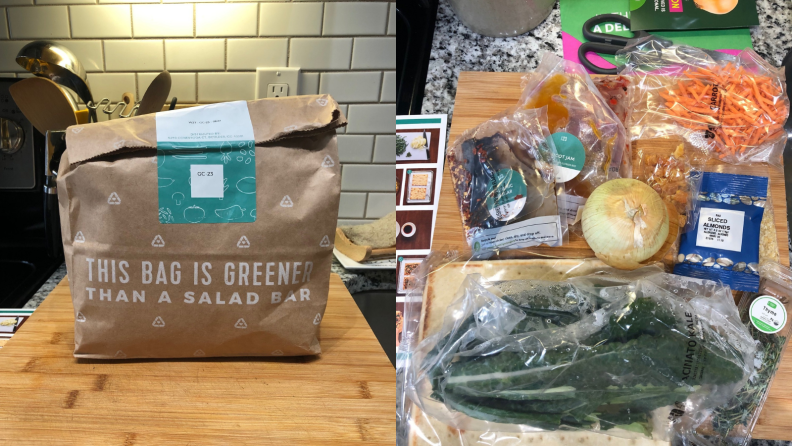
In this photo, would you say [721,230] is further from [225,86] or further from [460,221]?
[225,86]

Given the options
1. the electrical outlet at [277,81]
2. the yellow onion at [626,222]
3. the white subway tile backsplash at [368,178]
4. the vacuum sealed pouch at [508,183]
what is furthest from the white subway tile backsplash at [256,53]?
the yellow onion at [626,222]

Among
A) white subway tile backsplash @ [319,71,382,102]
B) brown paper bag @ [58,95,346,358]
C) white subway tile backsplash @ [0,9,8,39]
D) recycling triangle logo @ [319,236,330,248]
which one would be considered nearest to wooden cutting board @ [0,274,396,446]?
brown paper bag @ [58,95,346,358]

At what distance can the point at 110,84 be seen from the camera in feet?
3.12

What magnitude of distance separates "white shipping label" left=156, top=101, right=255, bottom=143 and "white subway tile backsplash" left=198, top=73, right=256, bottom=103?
0.38 meters

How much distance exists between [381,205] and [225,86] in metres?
0.37

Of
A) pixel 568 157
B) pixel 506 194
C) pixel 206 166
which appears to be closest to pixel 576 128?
pixel 568 157

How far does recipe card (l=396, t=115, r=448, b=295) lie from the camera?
34.6 inches

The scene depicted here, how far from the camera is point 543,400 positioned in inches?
23.4

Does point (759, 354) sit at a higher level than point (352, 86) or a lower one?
lower

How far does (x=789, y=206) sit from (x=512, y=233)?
1.60ft

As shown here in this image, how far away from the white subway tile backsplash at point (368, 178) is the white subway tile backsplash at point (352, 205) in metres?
0.01

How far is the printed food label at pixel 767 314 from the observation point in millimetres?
767

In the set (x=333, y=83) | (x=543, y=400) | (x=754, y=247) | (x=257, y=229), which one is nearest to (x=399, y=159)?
(x=333, y=83)

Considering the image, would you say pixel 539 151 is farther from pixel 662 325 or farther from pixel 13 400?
pixel 13 400
